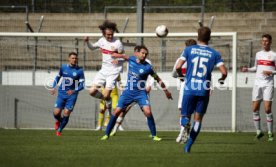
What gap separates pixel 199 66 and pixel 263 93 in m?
5.07

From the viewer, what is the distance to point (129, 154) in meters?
11.0

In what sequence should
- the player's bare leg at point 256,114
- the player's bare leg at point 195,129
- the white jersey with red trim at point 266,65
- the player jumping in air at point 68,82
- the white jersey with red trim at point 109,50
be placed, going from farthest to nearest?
the player jumping in air at point 68,82 < the white jersey with red trim at point 109,50 < the white jersey with red trim at point 266,65 < the player's bare leg at point 256,114 < the player's bare leg at point 195,129

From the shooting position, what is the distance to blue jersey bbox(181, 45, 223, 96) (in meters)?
11.1

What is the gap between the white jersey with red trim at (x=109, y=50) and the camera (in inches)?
663

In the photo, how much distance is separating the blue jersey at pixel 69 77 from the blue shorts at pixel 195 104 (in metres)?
6.50

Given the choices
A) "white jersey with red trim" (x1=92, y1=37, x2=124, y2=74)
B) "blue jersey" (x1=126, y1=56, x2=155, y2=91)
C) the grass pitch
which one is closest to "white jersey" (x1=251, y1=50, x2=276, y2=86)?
the grass pitch

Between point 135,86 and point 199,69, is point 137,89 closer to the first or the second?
point 135,86

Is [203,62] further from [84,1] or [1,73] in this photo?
[84,1]

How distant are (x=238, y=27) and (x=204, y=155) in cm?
1542

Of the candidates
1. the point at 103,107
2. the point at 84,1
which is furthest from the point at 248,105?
the point at 84,1

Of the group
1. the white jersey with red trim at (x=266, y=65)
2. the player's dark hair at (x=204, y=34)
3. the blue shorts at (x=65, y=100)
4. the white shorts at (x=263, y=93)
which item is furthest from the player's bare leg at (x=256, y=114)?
the player's dark hair at (x=204, y=34)

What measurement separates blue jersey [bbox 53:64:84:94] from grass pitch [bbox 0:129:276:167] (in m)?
3.61

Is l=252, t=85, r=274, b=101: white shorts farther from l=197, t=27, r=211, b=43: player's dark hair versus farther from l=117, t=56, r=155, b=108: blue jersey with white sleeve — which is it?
l=197, t=27, r=211, b=43: player's dark hair

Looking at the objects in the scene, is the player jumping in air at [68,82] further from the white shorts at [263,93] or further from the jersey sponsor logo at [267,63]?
the jersey sponsor logo at [267,63]
